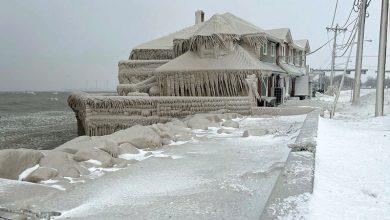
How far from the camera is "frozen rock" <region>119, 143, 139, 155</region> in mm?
8508

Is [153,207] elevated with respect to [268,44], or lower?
lower

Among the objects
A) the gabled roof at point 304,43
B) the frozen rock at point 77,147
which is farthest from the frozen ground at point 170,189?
the gabled roof at point 304,43

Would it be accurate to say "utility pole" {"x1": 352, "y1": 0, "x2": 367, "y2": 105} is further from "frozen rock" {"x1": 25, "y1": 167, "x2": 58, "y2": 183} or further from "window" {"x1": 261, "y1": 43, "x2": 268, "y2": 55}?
"frozen rock" {"x1": 25, "y1": 167, "x2": 58, "y2": 183}

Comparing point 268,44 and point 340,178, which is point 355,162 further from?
point 268,44

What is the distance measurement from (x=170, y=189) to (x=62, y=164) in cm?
228

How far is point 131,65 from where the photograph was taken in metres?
31.0

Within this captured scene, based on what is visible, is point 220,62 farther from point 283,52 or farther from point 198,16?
point 198,16

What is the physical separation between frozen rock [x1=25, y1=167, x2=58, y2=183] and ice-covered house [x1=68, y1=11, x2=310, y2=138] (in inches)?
464

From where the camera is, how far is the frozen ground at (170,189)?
16.0 feet

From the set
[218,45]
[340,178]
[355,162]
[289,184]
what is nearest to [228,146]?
[355,162]

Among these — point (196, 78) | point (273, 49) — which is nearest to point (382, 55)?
point (196, 78)

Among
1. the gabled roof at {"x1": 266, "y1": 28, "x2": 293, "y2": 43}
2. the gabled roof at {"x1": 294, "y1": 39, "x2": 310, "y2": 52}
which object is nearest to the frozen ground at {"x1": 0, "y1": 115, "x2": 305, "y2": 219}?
the gabled roof at {"x1": 266, "y1": 28, "x2": 293, "y2": 43}

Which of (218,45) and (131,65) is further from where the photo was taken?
(131,65)

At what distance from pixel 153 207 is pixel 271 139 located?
5841mm
